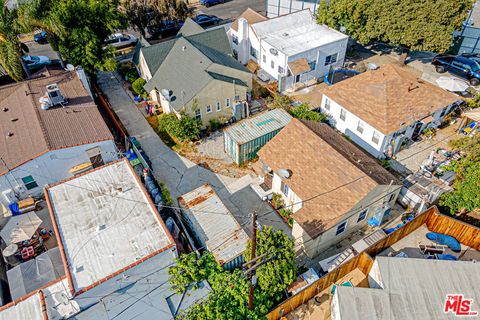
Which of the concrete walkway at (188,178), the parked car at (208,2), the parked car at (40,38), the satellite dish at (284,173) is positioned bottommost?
the concrete walkway at (188,178)

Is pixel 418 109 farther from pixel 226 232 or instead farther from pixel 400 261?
pixel 226 232

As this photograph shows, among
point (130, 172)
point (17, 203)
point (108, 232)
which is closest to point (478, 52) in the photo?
point (130, 172)

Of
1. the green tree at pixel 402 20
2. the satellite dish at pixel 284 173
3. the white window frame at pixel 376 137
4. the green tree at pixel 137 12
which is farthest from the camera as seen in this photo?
the green tree at pixel 137 12

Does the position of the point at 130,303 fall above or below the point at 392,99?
below

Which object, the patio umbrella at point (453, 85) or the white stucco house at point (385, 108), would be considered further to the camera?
the patio umbrella at point (453, 85)

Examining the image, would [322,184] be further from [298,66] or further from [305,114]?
[298,66]

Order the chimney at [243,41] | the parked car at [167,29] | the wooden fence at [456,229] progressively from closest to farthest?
the wooden fence at [456,229]
the chimney at [243,41]
the parked car at [167,29]

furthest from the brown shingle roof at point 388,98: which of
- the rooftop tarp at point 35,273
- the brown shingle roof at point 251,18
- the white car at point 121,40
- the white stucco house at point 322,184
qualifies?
the white car at point 121,40

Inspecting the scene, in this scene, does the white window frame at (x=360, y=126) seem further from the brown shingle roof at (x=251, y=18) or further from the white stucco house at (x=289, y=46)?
the brown shingle roof at (x=251, y=18)
